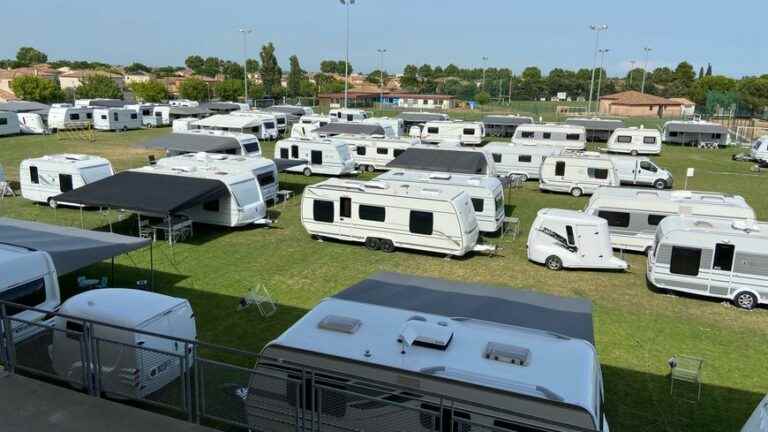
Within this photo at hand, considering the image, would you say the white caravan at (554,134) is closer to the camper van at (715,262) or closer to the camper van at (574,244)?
the camper van at (574,244)

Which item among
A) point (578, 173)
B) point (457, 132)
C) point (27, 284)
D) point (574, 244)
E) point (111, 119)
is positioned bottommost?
point (574, 244)

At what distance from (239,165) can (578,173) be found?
1619 centimetres

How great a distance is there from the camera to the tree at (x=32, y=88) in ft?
239

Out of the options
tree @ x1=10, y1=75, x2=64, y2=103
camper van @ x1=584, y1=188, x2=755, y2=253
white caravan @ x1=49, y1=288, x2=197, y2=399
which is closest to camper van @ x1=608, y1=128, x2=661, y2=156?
camper van @ x1=584, y1=188, x2=755, y2=253

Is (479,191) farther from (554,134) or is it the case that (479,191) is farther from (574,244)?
(554,134)

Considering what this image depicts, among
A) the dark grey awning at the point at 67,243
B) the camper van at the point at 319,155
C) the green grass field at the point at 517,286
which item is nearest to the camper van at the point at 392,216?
the green grass field at the point at 517,286

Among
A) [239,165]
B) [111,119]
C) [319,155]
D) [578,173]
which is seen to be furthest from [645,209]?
[111,119]

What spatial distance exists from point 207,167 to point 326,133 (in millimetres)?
20271

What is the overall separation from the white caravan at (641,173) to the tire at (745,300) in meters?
16.3

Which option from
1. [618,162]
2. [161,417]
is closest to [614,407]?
[161,417]

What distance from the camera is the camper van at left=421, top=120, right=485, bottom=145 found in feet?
149

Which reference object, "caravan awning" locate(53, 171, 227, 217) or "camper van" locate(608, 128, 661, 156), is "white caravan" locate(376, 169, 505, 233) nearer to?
"caravan awning" locate(53, 171, 227, 217)

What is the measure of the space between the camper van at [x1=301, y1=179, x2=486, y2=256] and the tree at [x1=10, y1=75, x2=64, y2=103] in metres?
70.3

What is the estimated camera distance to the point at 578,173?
28.3 metres
